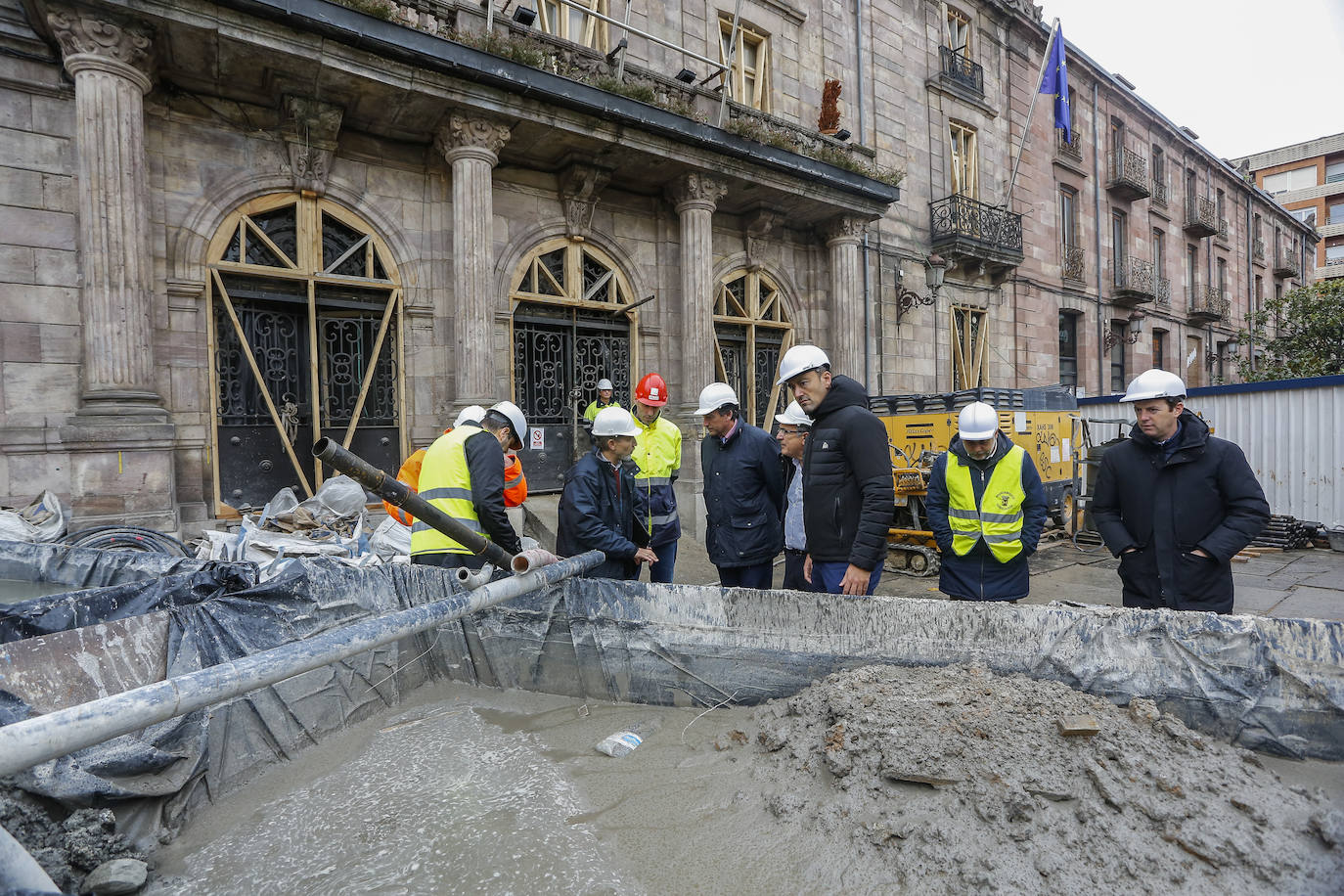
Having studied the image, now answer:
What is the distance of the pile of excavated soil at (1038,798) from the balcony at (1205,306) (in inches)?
1113

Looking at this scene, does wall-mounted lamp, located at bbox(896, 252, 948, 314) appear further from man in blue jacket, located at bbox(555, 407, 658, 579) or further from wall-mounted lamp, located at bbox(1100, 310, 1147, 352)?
man in blue jacket, located at bbox(555, 407, 658, 579)

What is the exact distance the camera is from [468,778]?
271cm

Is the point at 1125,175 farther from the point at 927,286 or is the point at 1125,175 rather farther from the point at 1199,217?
the point at 927,286

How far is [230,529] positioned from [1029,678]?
7.49 meters

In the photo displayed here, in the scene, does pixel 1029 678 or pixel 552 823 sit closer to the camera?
pixel 552 823

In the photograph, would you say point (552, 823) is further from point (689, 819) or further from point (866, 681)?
point (866, 681)

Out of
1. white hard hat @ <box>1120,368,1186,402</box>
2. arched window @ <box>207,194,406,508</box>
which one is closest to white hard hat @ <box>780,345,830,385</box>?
white hard hat @ <box>1120,368,1186,402</box>

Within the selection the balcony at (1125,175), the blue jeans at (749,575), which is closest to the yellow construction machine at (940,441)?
the blue jeans at (749,575)

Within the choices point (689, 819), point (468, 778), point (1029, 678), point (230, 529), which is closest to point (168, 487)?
point (230, 529)

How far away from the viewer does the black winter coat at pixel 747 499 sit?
419 centimetres

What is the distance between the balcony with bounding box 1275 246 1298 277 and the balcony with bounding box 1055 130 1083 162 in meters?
21.3

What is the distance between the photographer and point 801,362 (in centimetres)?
349

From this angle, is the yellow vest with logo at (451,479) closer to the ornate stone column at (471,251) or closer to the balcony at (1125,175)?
the ornate stone column at (471,251)

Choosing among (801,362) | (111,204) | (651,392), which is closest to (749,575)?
(801,362)
